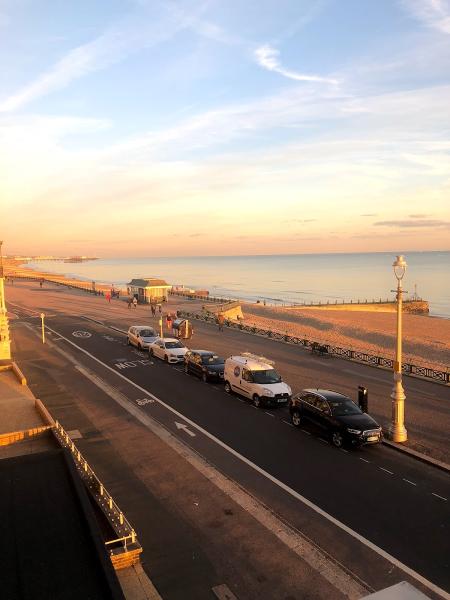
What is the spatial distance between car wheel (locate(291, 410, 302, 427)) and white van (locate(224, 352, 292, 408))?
76.2 inches

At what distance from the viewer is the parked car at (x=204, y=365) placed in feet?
Result: 81.6

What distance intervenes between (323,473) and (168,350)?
16.9 meters

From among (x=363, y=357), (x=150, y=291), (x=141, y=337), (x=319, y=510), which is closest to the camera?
(x=319, y=510)

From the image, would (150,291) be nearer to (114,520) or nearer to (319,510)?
(319,510)

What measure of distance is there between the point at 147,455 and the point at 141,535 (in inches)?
182

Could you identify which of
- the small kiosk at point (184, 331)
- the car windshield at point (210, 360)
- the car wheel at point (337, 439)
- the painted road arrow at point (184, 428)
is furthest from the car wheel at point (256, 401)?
the small kiosk at point (184, 331)

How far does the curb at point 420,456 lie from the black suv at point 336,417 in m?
0.79

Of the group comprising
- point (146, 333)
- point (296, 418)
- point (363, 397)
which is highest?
point (146, 333)

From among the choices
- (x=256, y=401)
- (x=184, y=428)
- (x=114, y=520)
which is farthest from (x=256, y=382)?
(x=114, y=520)

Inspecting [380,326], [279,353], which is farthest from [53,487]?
[380,326]

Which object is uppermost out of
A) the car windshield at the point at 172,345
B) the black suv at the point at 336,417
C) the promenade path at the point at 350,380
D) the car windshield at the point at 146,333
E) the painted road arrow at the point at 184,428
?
the car windshield at the point at 146,333

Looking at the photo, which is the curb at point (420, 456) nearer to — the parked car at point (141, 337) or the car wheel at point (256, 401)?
the car wheel at point (256, 401)

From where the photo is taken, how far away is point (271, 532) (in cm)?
1112

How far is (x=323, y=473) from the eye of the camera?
14336 mm
